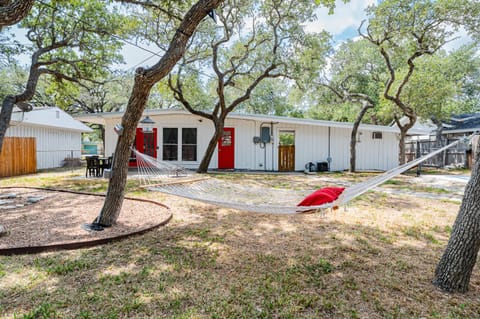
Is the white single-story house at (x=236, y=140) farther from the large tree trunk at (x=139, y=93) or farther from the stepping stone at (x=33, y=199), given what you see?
the large tree trunk at (x=139, y=93)

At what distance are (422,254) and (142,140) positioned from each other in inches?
391

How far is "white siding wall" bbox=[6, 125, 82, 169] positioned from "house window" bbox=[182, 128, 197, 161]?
19.7 ft

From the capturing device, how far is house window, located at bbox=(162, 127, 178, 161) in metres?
10.8

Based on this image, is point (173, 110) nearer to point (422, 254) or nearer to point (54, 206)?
point (54, 206)

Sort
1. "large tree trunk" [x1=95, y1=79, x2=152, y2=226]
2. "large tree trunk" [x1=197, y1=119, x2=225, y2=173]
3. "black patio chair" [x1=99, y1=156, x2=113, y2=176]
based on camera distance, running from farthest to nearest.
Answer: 1. "large tree trunk" [x1=197, y1=119, x2=225, y2=173]
2. "black patio chair" [x1=99, y1=156, x2=113, y2=176]
3. "large tree trunk" [x1=95, y1=79, x2=152, y2=226]

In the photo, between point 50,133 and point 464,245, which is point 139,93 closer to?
point 464,245

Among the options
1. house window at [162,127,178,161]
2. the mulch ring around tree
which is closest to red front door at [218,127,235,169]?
house window at [162,127,178,161]

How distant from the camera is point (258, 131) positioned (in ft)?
35.6

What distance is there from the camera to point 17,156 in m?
9.25

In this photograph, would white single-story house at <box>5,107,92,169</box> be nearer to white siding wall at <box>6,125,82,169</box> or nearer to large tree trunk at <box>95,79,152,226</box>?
white siding wall at <box>6,125,82,169</box>

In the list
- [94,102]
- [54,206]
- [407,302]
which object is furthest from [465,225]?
[94,102]

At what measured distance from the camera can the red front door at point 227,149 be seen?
10.8 metres

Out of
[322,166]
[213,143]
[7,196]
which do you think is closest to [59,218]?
[7,196]

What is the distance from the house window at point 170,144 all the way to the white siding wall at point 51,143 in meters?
5.27
